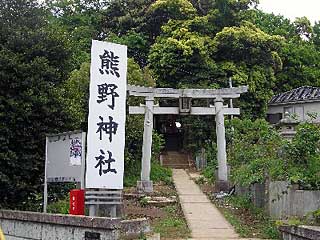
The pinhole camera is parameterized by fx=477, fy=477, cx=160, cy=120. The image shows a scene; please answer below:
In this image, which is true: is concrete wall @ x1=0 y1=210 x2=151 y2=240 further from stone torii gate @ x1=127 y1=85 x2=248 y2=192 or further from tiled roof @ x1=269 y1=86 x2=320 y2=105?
tiled roof @ x1=269 y1=86 x2=320 y2=105

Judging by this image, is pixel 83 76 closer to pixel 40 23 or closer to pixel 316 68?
pixel 40 23

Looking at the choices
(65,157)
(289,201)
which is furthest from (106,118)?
(289,201)

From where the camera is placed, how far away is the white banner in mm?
8867

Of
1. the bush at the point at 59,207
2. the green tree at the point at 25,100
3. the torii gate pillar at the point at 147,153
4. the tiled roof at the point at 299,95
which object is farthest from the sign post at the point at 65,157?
the tiled roof at the point at 299,95

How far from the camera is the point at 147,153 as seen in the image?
59.3 ft

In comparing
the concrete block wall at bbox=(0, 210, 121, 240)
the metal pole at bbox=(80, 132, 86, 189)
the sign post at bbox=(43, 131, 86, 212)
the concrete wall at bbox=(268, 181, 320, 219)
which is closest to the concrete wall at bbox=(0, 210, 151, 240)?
the concrete block wall at bbox=(0, 210, 121, 240)

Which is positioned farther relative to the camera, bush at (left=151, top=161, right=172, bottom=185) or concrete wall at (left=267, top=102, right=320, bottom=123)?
concrete wall at (left=267, top=102, right=320, bottom=123)

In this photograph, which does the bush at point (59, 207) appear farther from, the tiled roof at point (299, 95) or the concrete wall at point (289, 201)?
the tiled roof at point (299, 95)

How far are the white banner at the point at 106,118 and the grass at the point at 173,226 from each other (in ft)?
6.01

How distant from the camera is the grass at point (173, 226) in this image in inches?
392

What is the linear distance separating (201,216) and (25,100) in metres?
5.32

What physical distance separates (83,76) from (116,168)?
39.7ft

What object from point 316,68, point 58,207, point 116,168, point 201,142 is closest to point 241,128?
point 201,142

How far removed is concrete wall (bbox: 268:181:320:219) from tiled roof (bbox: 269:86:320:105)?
22465 millimetres
